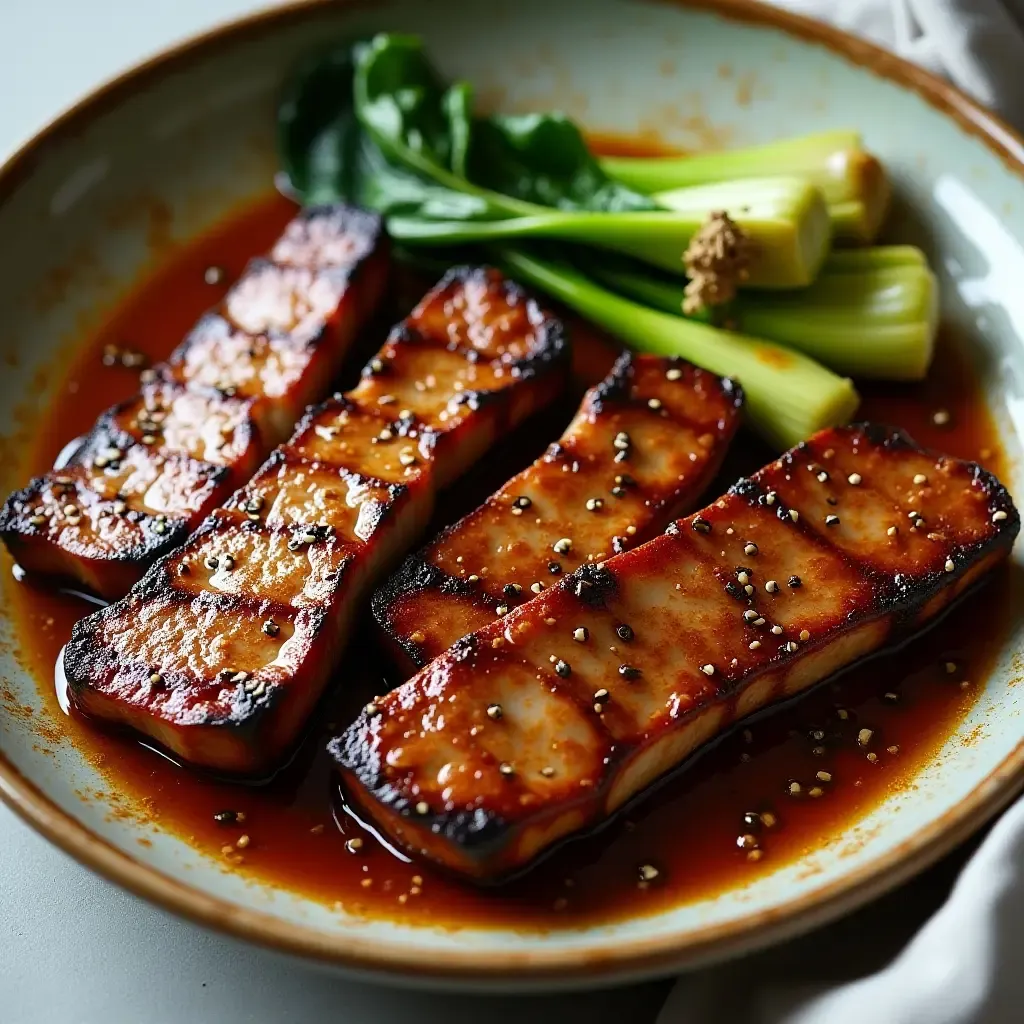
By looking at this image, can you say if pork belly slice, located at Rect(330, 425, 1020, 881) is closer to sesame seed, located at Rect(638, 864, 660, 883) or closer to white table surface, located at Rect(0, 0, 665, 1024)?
sesame seed, located at Rect(638, 864, 660, 883)

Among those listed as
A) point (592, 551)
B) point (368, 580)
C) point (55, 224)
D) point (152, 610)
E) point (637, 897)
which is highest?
point (55, 224)

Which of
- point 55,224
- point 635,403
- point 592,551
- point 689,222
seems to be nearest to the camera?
point 592,551

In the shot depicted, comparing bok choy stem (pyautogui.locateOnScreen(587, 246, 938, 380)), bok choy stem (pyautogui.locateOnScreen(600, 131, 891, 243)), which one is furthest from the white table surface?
bok choy stem (pyautogui.locateOnScreen(600, 131, 891, 243))

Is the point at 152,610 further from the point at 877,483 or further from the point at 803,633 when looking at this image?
the point at 877,483

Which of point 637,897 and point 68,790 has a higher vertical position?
point 68,790

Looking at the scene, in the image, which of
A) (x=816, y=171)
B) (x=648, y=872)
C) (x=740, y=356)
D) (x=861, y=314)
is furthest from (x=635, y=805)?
(x=816, y=171)

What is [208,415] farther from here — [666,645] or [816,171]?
[816,171]

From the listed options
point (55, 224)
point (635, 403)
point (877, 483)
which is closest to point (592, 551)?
point (635, 403)
